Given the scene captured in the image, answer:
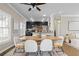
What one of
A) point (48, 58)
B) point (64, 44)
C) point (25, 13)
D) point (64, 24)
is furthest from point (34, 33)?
point (48, 58)

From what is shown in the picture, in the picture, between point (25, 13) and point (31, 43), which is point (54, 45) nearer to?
point (31, 43)

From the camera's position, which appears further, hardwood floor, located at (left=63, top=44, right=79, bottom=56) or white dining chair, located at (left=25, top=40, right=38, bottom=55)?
white dining chair, located at (left=25, top=40, right=38, bottom=55)

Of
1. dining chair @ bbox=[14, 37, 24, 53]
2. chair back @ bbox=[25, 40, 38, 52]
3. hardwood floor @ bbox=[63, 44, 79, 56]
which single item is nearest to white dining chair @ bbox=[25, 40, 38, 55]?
chair back @ bbox=[25, 40, 38, 52]

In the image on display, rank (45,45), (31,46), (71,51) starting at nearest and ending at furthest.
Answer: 1. (71,51)
2. (31,46)
3. (45,45)

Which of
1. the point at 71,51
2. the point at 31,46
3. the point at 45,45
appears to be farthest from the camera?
the point at 45,45

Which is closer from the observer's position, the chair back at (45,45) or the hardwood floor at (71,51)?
the hardwood floor at (71,51)

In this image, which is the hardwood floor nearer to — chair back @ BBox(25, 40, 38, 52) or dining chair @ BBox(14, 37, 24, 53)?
chair back @ BBox(25, 40, 38, 52)

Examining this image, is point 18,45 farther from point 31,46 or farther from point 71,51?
point 71,51

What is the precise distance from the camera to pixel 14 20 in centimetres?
528

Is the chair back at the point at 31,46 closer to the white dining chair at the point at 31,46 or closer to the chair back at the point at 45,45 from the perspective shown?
the white dining chair at the point at 31,46

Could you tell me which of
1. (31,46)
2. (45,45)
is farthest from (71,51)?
(31,46)

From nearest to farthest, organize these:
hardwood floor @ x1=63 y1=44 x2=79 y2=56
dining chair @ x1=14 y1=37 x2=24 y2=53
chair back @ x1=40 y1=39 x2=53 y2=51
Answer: hardwood floor @ x1=63 y1=44 x2=79 y2=56 < dining chair @ x1=14 y1=37 x2=24 y2=53 < chair back @ x1=40 y1=39 x2=53 y2=51

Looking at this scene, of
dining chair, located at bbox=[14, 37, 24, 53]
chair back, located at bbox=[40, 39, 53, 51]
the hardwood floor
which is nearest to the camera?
the hardwood floor

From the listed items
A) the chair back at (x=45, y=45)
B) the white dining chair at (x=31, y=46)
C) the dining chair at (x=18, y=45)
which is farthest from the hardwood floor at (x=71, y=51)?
the dining chair at (x=18, y=45)
